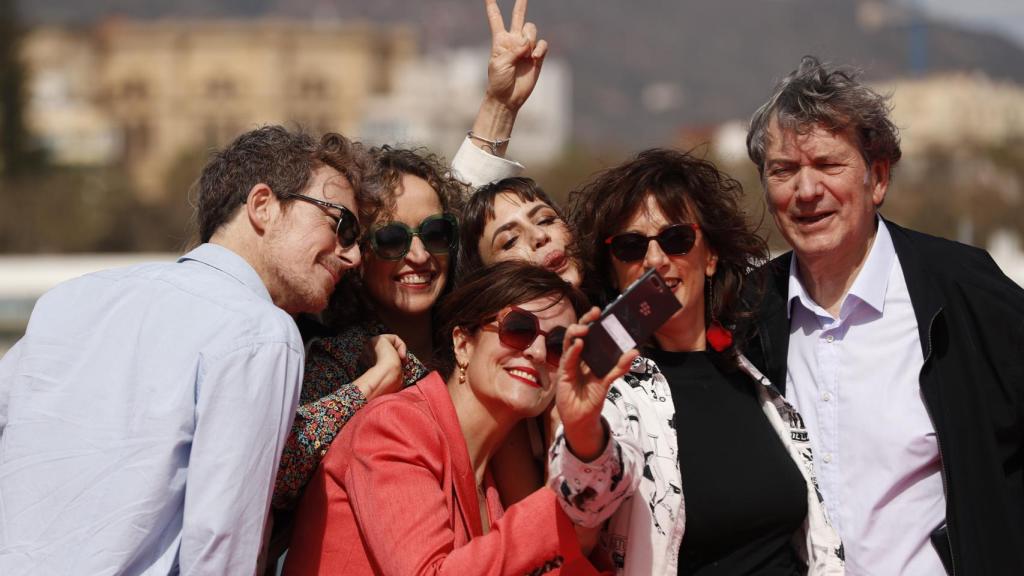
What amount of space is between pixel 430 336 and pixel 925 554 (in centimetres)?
175

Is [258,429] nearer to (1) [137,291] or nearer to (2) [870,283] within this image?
(1) [137,291]

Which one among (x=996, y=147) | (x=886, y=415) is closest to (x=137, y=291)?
(x=886, y=415)

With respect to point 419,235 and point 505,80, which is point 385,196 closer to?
point 419,235

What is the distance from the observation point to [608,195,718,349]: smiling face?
3.93 metres

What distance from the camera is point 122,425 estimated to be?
10.4 feet

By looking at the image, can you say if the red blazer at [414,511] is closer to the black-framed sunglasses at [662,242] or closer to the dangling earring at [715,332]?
the black-framed sunglasses at [662,242]

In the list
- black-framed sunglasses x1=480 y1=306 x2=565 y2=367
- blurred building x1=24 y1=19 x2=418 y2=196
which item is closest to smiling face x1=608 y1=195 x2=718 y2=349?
black-framed sunglasses x1=480 y1=306 x2=565 y2=367

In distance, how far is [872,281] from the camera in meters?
4.14

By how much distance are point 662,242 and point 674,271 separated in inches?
3.7

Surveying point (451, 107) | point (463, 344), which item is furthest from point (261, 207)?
point (451, 107)

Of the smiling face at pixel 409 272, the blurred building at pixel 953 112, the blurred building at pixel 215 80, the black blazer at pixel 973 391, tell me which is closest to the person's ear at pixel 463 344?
the smiling face at pixel 409 272

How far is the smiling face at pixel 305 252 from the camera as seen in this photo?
3639 mm

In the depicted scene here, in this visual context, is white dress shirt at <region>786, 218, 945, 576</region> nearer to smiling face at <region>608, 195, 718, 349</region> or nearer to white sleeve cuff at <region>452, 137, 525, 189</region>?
smiling face at <region>608, 195, 718, 349</region>

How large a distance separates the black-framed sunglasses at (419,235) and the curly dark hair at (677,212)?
1.52 ft
